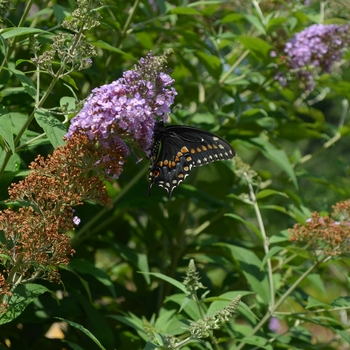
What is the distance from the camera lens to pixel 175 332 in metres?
2.71

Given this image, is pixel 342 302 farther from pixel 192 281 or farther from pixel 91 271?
pixel 91 271

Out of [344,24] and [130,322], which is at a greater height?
[344,24]

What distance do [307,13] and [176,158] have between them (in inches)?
63.5

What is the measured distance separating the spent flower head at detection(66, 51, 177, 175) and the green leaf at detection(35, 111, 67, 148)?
0.05 m

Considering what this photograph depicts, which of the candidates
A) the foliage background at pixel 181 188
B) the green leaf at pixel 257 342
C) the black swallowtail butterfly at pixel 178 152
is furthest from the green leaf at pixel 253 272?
the black swallowtail butterfly at pixel 178 152

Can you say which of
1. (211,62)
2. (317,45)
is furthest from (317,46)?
(211,62)

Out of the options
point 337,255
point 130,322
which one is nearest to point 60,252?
point 130,322

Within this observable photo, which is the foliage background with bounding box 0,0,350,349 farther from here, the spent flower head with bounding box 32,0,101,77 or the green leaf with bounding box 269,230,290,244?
the spent flower head with bounding box 32,0,101,77

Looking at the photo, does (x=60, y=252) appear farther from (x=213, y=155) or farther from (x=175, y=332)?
(x=213, y=155)

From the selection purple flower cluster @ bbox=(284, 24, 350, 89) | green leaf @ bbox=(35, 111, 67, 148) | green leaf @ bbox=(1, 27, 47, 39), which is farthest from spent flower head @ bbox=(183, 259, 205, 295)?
purple flower cluster @ bbox=(284, 24, 350, 89)

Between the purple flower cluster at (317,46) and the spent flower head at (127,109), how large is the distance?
5.47 feet

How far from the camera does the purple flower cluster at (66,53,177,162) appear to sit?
7.16ft

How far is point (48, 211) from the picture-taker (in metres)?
2.10

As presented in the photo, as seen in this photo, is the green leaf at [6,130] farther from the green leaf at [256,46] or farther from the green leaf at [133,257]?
the green leaf at [256,46]
